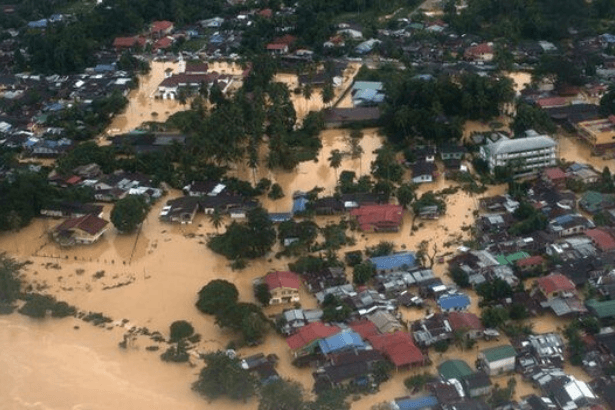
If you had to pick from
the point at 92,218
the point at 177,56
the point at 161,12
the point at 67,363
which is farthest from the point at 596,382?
the point at 161,12

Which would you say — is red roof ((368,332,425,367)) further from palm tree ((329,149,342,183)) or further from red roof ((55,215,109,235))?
red roof ((55,215,109,235))

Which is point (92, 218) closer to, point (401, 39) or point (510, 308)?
point (510, 308)

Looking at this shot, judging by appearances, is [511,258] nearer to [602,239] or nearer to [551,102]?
[602,239]

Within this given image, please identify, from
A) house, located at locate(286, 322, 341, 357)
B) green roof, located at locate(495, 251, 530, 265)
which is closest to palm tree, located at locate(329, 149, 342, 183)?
green roof, located at locate(495, 251, 530, 265)

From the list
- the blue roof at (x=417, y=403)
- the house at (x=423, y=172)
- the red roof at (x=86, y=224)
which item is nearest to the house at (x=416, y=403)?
the blue roof at (x=417, y=403)

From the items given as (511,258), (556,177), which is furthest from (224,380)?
(556,177)

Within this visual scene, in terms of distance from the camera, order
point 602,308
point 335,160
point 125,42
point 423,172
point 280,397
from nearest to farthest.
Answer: point 280,397
point 602,308
point 423,172
point 335,160
point 125,42

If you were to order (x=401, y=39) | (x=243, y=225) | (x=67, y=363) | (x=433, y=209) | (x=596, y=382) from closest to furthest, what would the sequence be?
(x=596, y=382) → (x=67, y=363) → (x=243, y=225) → (x=433, y=209) → (x=401, y=39)
